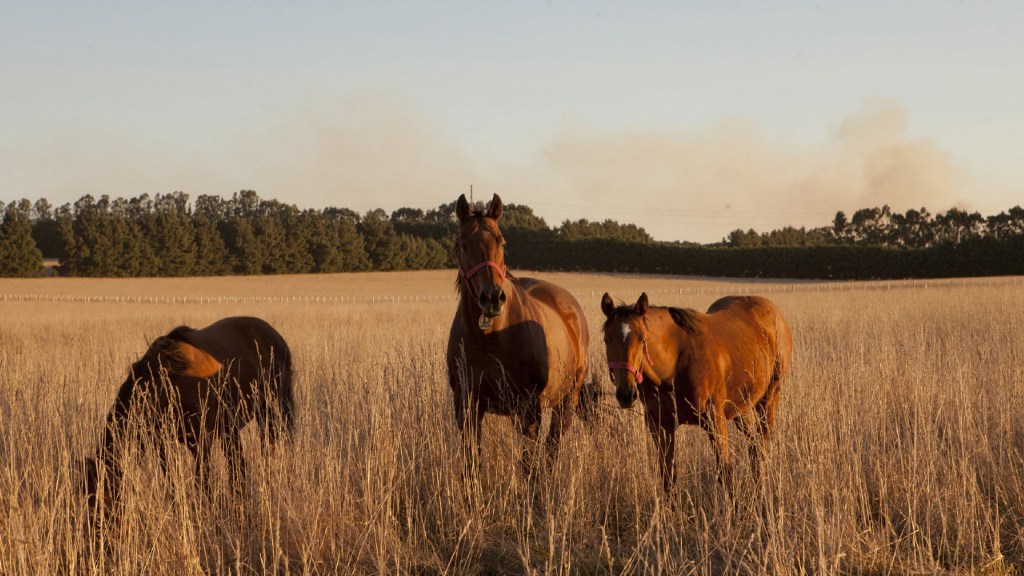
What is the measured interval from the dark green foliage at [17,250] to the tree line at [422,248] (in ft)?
0.24

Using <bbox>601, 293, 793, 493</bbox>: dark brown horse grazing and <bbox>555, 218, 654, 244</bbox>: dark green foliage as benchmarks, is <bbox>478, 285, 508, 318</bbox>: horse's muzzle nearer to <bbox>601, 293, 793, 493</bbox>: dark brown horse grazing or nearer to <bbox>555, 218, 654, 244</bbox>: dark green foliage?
<bbox>601, 293, 793, 493</bbox>: dark brown horse grazing

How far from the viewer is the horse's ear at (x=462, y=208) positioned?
560 centimetres

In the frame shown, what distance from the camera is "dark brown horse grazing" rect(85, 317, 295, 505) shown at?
5211mm

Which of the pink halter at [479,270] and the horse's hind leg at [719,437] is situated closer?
the pink halter at [479,270]

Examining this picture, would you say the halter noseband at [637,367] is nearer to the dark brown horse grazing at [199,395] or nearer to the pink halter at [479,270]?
the pink halter at [479,270]

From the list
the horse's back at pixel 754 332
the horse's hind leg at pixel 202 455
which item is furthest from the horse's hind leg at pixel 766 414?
the horse's hind leg at pixel 202 455

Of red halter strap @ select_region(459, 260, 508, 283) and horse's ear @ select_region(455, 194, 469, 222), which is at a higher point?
horse's ear @ select_region(455, 194, 469, 222)

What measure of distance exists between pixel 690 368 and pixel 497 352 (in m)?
1.40

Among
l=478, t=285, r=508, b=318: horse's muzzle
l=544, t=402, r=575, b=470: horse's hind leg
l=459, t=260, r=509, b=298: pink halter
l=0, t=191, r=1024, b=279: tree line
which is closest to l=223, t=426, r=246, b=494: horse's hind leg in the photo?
l=459, t=260, r=509, b=298: pink halter

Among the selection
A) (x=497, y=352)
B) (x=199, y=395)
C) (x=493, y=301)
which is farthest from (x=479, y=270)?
(x=199, y=395)

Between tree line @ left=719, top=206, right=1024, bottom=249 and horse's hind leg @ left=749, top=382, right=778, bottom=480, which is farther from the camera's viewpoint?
tree line @ left=719, top=206, right=1024, bottom=249

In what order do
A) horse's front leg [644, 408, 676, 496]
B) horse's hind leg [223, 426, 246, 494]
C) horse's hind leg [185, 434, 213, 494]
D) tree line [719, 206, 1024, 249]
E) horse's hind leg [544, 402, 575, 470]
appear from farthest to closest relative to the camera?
1. tree line [719, 206, 1024, 249]
2. horse's hind leg [544, 402, 575, 470]
3. horse's hind leg [223, 426, 246, 494]
4. horse's front leg [644, 408, 676, 496]
5. horse's hind leg [185, 434, 213, 494]

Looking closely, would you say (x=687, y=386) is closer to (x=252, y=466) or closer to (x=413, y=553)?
(x=413, y=553)

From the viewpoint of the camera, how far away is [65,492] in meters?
4.89
